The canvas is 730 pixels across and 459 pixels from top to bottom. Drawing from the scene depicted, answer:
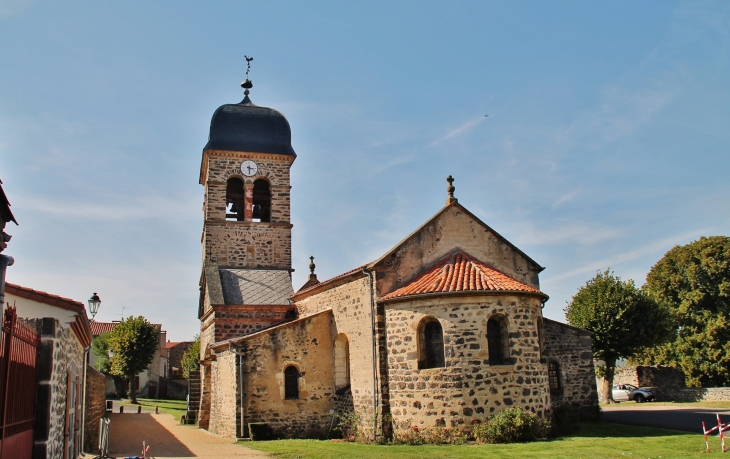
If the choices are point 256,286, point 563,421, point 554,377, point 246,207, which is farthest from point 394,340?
point 246,207

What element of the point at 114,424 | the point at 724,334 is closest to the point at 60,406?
the point at 114,424

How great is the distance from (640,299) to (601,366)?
4999 mm

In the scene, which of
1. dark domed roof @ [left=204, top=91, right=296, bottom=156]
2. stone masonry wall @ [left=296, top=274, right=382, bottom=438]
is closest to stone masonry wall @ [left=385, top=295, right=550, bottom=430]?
stone masonry wall @ [left=296, top=274, right=382, bottom=438]

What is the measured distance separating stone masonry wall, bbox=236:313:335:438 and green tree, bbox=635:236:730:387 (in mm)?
24004

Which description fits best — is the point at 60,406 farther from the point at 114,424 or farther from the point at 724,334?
the point at 724,334

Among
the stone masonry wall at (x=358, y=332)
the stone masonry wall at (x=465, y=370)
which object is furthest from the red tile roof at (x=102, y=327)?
the stone masonry wall at (x=465, y=370)

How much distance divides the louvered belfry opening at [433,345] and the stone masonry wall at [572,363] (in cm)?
599

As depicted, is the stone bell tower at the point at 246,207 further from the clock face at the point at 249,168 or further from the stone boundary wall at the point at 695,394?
the stone boundary wall at the point at 695,394

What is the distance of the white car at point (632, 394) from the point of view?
30.8 metres

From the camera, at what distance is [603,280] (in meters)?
29.3

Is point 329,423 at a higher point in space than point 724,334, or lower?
lower

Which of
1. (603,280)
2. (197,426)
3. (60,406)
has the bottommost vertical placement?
(197,426)

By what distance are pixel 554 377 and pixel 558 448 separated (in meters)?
7.21

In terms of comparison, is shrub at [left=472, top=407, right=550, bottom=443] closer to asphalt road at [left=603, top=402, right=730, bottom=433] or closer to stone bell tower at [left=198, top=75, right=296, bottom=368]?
asphalt road at [left=603, top=402, right=730, bottom=433]
